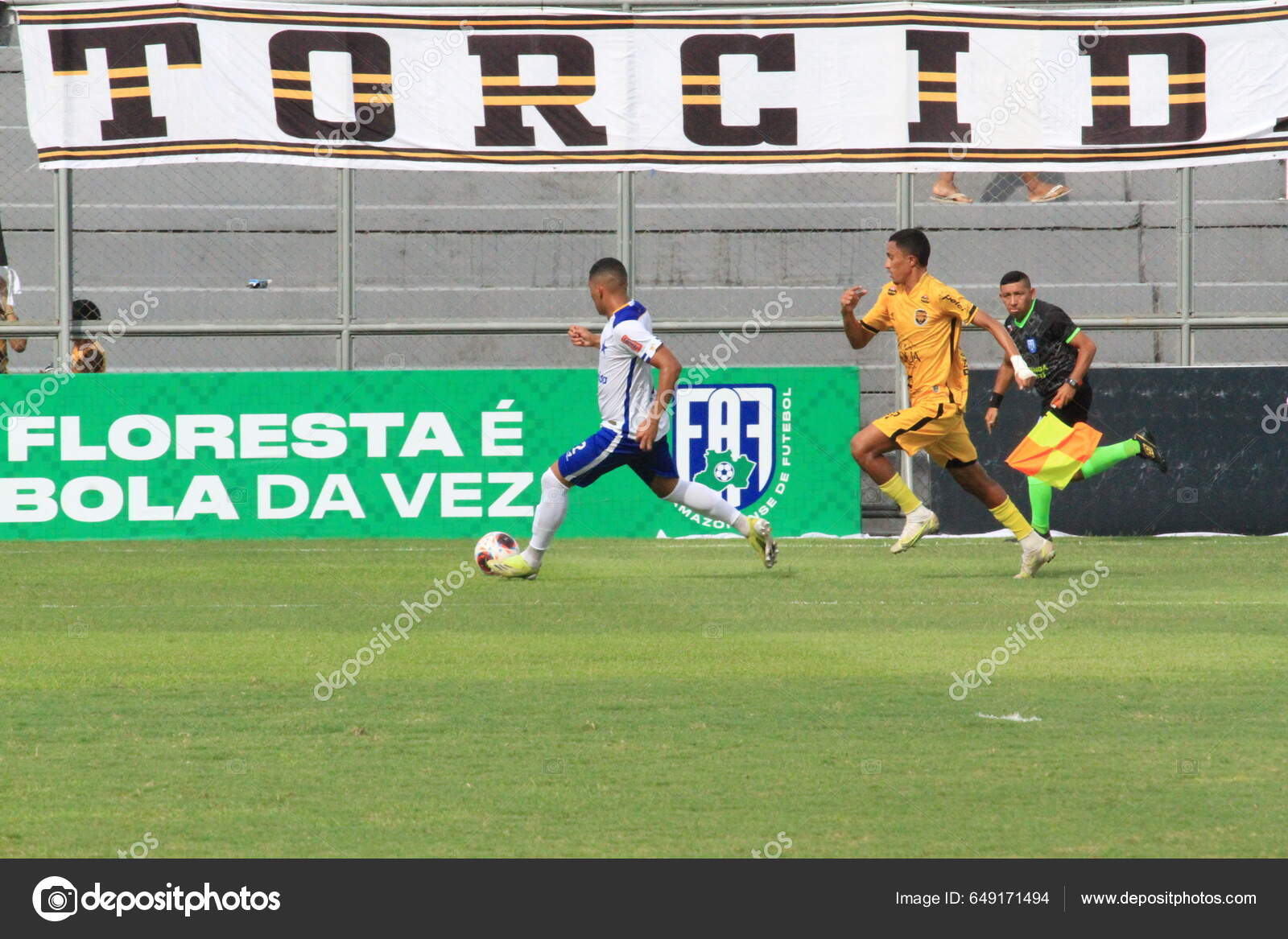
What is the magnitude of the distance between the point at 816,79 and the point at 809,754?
10.1 meters

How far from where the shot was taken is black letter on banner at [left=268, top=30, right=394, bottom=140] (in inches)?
577

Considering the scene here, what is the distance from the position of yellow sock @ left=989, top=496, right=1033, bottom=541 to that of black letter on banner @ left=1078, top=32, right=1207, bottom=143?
506 centimetres

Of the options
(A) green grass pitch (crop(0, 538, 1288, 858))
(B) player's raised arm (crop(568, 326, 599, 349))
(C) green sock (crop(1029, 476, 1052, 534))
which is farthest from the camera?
(C) green sock (crop(1029, 476, 1052, 534))

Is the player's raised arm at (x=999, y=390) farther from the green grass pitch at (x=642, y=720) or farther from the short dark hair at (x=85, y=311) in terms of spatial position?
the short dark hair at (x=85, y=311)

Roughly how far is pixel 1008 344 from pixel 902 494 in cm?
119

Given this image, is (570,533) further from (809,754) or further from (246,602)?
(809,754)

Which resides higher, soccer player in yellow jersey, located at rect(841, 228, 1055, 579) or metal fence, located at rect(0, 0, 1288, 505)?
metal fence, located at rect(0, 0, 1288, 505)

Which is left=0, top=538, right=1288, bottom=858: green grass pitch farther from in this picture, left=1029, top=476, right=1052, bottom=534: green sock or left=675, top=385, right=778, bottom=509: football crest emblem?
left=675, top=385, right=778, bottom=509: football crest emblem

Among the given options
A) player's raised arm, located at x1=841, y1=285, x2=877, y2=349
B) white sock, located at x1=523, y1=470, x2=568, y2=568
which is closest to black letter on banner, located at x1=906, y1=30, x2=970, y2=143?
player's raised arm, located at x1=841, y1=285, x2=877, y2=349

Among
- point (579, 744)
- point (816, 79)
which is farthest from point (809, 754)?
point (816, 79)

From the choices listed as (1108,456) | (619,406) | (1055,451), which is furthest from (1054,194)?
(619,406)

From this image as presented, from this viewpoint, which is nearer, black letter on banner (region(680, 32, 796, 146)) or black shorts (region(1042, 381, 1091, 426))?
black shorts (region(1042, 381, 1091, 426))
